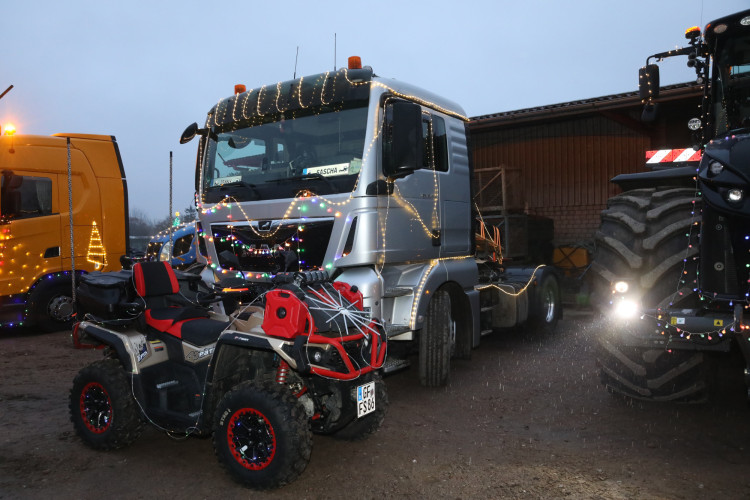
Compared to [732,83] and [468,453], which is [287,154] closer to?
[468,453]

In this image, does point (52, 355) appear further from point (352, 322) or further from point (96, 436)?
point (352, 322)

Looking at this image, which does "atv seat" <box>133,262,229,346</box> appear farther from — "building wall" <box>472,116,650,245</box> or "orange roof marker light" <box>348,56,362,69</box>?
"building wall" <box>472,116,650,245</box>

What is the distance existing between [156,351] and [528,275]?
5740mm

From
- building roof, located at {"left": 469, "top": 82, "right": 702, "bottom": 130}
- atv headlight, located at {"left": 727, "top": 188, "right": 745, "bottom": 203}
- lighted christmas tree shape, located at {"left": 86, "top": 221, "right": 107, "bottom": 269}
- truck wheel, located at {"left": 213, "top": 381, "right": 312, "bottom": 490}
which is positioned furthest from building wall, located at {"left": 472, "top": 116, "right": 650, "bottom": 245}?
truck wheel, located at {"left": 213, "top": 381, "right": 312, "bottom": 490}

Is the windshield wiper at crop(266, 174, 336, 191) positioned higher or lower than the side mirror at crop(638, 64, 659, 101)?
lower

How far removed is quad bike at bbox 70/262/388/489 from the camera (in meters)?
3.58

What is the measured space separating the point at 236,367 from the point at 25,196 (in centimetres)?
715

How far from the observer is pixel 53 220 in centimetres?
947

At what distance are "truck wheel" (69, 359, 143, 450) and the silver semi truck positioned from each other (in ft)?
4.09

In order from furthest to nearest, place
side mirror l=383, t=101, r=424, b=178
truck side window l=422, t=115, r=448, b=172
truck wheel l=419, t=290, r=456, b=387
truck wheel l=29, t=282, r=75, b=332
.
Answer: truck wheel l=29, t=282, r=75, b=332 → truck side window l=422, t=115, r=448, b=172 → truck wheel l=419, t=290, r=456, b=387 → side mirror l=383, t=101, r=424, b=178

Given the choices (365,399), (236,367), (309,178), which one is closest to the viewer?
(365,399)

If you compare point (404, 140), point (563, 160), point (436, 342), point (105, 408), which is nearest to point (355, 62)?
point (404, 140)

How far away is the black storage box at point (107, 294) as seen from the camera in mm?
4277

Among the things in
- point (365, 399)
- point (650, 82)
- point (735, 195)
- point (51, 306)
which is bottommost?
point (365, 399)
